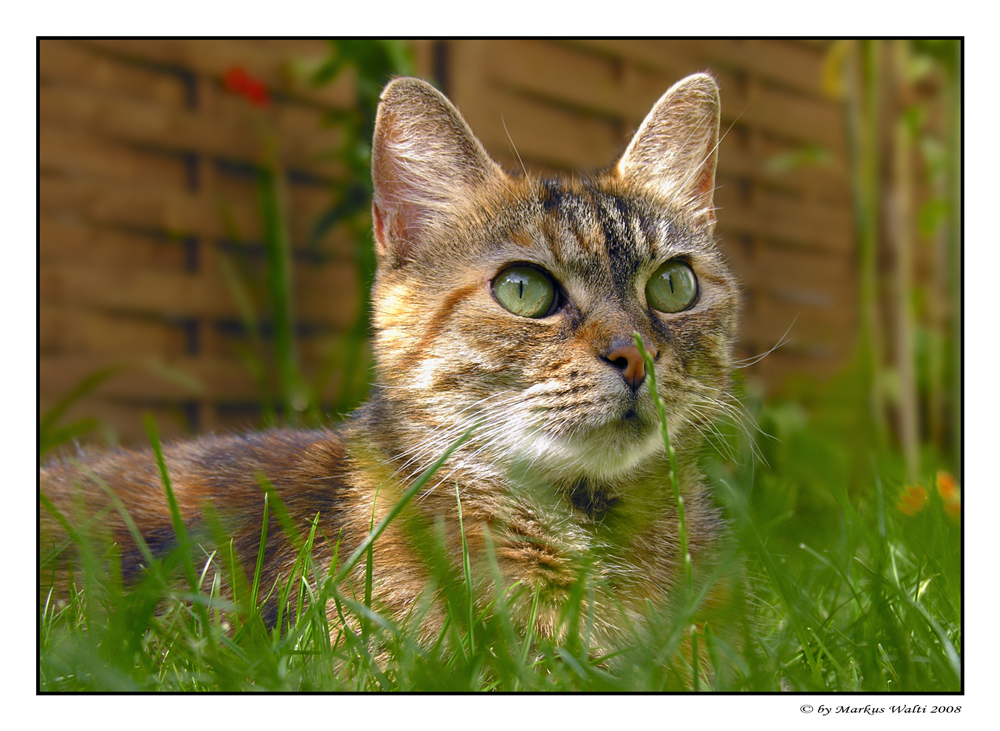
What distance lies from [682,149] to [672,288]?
1.52 ft

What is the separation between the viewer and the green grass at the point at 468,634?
4.36ft

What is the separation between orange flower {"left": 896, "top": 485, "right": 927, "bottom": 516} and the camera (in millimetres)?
2340

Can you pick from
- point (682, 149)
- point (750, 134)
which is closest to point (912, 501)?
point (682, 149)

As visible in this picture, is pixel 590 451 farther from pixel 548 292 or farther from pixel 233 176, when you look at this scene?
pixel 233 176

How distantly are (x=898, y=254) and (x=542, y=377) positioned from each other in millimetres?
3271

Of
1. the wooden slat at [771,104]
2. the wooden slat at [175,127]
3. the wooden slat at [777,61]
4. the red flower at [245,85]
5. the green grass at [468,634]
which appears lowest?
the green grass at [468,634]

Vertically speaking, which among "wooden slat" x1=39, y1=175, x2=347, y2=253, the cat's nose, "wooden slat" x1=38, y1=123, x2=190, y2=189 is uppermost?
"wooden slat" x1=38, y1=123, x2=190, y2=189

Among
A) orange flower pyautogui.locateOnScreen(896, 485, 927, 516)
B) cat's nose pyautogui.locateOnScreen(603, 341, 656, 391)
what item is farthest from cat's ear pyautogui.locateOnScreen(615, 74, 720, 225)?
orange flower pyautogui.locateOnScreen(896, 485, 927, 516)

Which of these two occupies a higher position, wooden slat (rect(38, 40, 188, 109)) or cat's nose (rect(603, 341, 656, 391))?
wooden slat (rect(38, 40, 188, 109))

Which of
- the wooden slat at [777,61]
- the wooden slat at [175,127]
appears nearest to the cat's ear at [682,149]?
the wooden slat at [777,61]

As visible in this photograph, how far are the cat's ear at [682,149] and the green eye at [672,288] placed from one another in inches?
9.2

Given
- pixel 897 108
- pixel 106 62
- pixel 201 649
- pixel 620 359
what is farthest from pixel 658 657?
pixel 897 108

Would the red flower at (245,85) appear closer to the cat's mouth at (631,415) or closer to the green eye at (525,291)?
the green eye at (525,291)

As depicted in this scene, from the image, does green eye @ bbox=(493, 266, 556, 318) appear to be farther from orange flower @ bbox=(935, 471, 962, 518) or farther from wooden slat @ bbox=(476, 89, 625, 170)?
wooden slat @ bbox=(476, 89, 625, 170)
